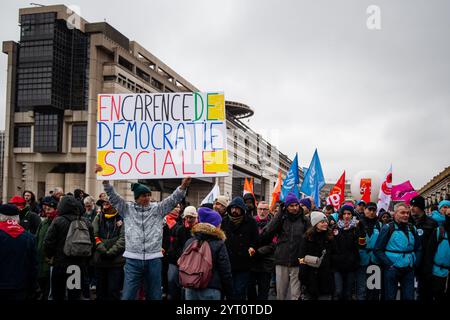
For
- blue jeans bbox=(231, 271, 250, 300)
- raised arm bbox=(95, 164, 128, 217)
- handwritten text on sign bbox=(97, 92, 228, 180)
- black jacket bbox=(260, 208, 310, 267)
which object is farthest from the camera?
black jacket bbox=(260, 208, 310, 267)

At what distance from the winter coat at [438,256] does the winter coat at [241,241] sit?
2.47 m

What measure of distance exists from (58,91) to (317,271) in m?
47.2

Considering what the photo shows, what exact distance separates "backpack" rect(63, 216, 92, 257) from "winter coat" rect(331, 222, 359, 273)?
12.3 feet

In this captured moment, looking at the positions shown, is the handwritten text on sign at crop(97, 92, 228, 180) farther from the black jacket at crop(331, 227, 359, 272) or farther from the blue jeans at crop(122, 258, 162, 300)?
the black jacket at crop(331, 227, 359, 272)

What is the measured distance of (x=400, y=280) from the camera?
265 inches

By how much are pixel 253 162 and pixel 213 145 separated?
86855 mm

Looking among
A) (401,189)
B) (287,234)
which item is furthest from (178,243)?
(401,189)

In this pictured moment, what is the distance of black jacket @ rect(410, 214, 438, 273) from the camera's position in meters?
6.67

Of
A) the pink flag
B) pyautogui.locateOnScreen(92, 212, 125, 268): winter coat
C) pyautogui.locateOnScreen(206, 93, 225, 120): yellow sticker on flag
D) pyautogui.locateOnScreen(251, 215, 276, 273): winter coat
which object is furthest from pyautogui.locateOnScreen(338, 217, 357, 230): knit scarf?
the pink flag

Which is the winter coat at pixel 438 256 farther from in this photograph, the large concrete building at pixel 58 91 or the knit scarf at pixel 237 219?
the large concrete building at pixel 58 91

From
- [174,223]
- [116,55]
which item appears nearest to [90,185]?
[116,55]

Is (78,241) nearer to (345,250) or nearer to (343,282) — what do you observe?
(345,250)

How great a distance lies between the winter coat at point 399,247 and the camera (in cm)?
658

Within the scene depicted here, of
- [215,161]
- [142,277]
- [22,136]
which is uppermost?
[22,136]
